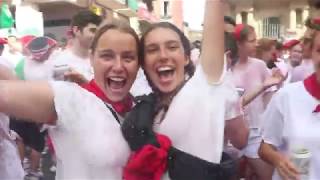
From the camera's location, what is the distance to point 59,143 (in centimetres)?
224

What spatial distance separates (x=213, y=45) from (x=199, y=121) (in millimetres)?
289

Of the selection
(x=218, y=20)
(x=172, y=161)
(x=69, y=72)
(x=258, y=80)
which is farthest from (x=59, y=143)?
(x=258, y=80)

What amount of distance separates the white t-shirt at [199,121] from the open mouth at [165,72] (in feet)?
0.44

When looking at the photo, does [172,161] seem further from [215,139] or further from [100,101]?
[100,101]

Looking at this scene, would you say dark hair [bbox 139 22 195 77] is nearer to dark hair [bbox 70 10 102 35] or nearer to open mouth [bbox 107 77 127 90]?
open mouth [bbox 107 77 127 90]

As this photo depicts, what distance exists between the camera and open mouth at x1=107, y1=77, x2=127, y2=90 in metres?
2.36

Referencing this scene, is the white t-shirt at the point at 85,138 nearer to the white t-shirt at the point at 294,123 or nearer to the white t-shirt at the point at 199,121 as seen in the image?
the white t-shirt at the point at 199,121

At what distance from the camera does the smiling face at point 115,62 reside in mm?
2352

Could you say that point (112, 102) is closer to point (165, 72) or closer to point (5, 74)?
point (165, 72)

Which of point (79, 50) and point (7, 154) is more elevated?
point (79, 50)

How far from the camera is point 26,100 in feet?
6.80

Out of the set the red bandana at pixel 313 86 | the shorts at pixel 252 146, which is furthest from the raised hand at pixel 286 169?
the shorts at pixel 252 146

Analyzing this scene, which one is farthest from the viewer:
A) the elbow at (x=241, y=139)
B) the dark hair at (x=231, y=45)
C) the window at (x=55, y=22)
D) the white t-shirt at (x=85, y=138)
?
the window at (x=55, y=22)

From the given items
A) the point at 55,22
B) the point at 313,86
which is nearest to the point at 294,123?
the point at 313,86
